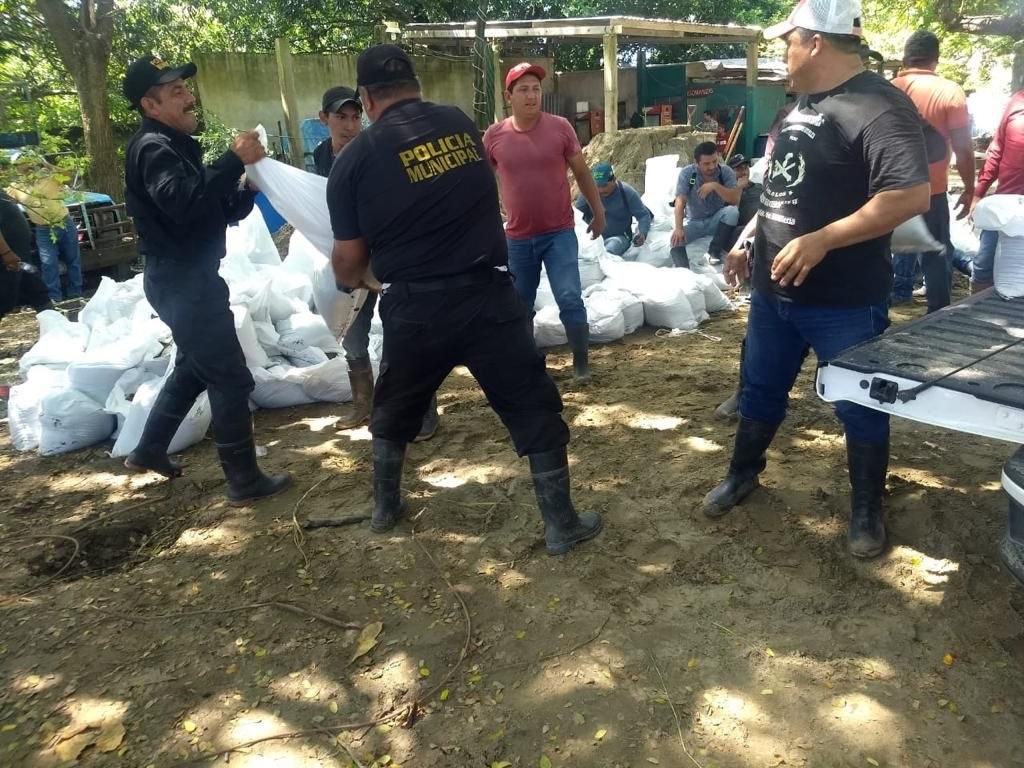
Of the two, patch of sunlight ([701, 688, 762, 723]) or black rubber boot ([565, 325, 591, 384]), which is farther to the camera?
black rubber boot ([565, 325, 591, 384])

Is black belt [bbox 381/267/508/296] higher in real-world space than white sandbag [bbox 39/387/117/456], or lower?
higher

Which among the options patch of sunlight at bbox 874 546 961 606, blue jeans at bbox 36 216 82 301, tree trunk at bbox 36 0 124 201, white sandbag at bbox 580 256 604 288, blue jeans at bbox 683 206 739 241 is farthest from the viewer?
tree trunk at bbox 36 0 124 201

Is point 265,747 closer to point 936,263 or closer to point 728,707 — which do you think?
point 728,707

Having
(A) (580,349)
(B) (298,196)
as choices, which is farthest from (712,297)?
(B) (298,196)

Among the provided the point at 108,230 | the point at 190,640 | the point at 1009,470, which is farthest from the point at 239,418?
the point at 108,230

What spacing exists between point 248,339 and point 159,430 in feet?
3.04

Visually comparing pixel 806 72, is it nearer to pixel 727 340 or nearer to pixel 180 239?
pixel 180 239

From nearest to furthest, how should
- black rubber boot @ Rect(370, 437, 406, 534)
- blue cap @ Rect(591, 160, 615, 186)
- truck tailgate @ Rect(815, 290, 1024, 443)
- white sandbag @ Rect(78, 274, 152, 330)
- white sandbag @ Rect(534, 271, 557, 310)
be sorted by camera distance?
truck tailgate @ Rect(815, 290, 1024, 443) → black rubber boot @ Rect(370, 437, 406, 534) → white sandbag @ Rect(78, 274, 152, 330) → white sandbag @ Rect(534, 271, 557, 310) → blue cap @ Rect(591, 160, 615, 186)

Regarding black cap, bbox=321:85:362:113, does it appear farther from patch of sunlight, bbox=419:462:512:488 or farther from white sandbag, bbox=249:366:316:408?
patch of sunlight, bbox=419:462:512:488

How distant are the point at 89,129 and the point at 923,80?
33.1 feet

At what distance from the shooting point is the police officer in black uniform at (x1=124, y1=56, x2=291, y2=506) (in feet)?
9.32

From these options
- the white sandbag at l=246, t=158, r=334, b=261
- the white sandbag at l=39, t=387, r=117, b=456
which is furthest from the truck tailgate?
the white sandbag at l=39, t=387, r=117, b=456

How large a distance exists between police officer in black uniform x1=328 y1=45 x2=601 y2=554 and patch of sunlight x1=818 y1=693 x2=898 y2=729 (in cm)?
104

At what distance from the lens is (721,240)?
6.86m
